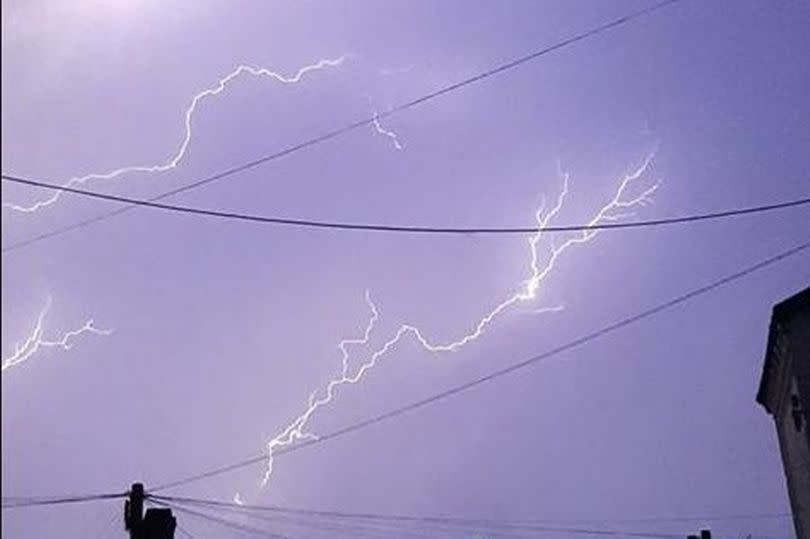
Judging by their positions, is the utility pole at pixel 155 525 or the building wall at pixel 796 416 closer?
the utility pole at pixel 155 525

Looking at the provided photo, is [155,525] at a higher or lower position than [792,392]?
lower

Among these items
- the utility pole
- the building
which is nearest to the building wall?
the building

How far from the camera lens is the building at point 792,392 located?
22953mm

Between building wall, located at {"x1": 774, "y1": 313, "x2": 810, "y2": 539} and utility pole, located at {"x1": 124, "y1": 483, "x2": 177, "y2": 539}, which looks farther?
building wall, located at {"x1": 774, "y1": 313, "x2": 810, "y2": 539}

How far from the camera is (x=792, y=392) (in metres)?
24.8

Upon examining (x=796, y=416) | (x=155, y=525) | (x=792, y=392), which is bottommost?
(x=155, y=525)

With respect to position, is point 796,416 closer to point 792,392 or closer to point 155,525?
point 792,392

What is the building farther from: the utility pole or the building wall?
the utility pole

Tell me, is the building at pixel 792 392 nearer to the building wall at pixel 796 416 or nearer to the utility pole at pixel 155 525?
the building wall at pixel 796 416

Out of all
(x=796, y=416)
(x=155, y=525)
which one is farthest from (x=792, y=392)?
(x=155, y=525)

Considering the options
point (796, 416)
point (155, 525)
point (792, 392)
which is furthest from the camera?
point (792, 392)

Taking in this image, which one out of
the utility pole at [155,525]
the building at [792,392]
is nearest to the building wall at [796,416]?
the building at [792,392]

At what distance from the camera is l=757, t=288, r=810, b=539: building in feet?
75.3

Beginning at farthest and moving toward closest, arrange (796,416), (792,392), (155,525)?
(792,392), (796,416), (155,525)
